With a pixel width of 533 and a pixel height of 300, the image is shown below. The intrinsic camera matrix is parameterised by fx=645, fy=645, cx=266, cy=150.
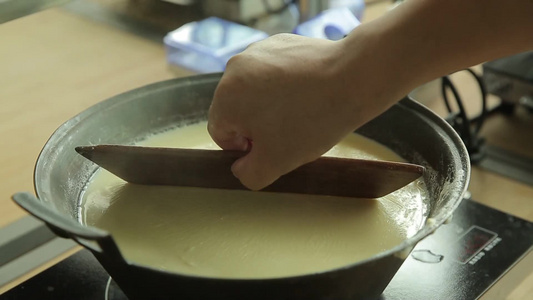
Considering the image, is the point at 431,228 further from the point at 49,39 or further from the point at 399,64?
the point at 49,39

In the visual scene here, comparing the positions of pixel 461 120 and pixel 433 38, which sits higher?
pixel 433 38

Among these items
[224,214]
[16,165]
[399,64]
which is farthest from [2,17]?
[399,64]

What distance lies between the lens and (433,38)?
24.8 inches

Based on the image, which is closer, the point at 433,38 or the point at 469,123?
the point at 433,38

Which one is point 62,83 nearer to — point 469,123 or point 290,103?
point 290,103

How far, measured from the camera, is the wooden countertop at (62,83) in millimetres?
973

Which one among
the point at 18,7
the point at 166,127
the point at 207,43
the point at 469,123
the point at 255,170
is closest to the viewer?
the point at 255,170

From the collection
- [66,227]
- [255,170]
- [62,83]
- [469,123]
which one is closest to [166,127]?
[62,83]

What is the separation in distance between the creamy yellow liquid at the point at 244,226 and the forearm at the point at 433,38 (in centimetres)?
20

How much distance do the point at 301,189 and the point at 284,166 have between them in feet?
0.47

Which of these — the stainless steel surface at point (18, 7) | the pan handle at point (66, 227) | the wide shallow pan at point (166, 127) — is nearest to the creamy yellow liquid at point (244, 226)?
the wide shallow pan at point (166, 127)

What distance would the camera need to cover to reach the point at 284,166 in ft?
2.20

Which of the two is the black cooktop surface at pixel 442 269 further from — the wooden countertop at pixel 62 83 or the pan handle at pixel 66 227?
the pan handle at pixel 66 227

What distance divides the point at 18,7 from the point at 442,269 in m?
0.67
